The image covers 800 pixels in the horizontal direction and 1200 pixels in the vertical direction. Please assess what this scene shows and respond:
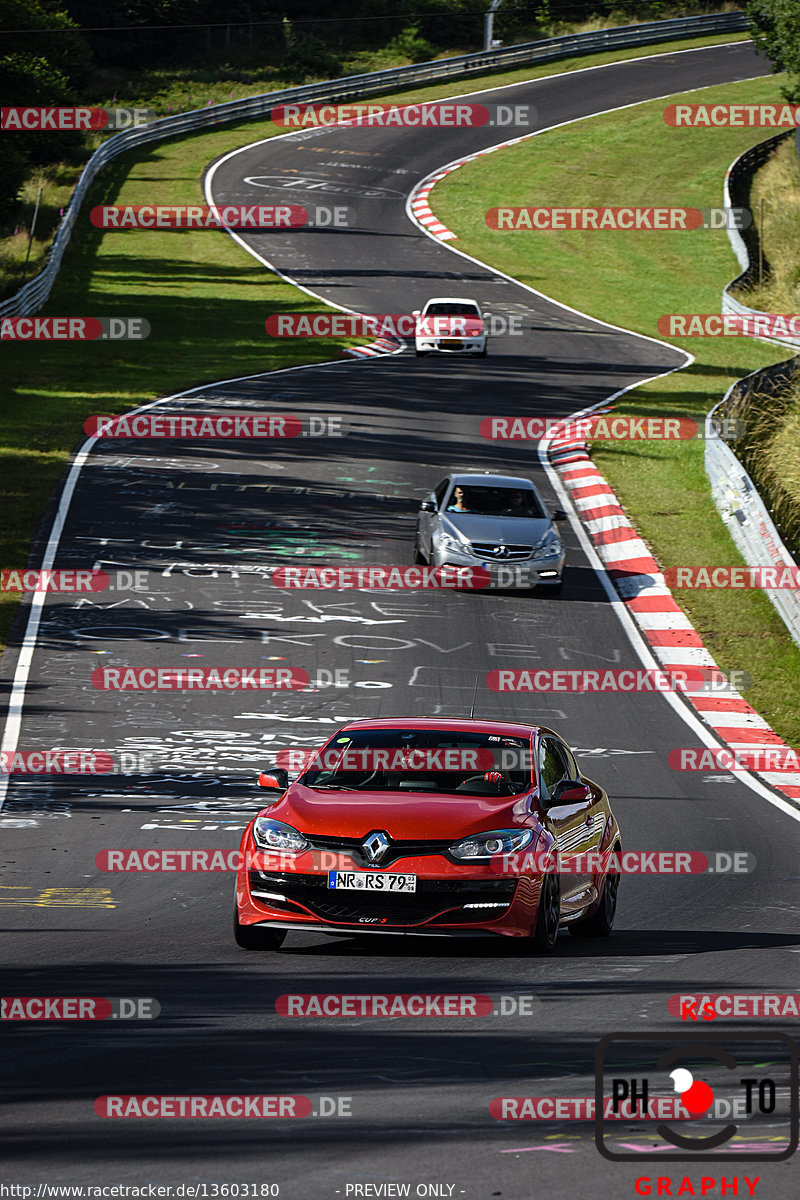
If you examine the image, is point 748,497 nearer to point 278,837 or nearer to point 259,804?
point 259,804

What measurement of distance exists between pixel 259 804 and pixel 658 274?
43245 millimetres

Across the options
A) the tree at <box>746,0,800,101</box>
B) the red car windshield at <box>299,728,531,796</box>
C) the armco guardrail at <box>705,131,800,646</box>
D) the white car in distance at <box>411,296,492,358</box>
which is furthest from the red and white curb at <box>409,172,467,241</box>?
the red car windshield at <box>299,728,531,796</box>

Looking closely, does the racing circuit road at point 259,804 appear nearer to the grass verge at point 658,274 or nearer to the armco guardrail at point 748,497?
the grass verge at point 658,274

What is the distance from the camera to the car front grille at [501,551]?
78.1 ft

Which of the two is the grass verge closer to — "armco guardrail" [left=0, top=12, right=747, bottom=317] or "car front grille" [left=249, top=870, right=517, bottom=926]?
"car front grille" [left=249, top=870, right=517, bottom=926]

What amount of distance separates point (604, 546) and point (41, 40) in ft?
78.5

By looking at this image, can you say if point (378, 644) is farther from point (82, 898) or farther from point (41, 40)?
point (41, 40)

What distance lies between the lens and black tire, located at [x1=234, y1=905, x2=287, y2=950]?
963 cm

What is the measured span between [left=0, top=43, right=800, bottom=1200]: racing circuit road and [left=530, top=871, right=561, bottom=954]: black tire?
0.14 metres

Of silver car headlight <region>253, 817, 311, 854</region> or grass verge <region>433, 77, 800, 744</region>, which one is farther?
grass verge <region>433, 77, 800, 744</region>

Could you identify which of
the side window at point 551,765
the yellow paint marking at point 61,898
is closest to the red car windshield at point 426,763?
the side window at point 551,765

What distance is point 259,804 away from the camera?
1461 cm

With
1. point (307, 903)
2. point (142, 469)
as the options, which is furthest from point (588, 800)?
point (142, 469)

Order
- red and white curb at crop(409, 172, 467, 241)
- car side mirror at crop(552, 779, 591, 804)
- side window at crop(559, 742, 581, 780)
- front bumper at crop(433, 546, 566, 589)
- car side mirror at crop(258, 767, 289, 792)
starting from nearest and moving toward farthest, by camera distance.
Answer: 1. car side mirror at crop(552, 779, 591, 804)
2. car side mirror at crop(258, 767, 289, 792)
3. side window at crop(559, 742, 581, 780)
4. front bumper at crop(433, 546, 566, 589)
5. red and white curb at crop(409, 172, 467, 241)
